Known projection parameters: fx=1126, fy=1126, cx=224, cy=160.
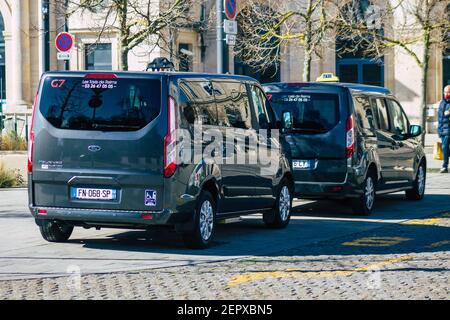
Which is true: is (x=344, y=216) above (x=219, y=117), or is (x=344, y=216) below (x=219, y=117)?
below

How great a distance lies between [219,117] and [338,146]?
3429 mm

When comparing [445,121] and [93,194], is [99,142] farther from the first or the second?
[445,121]

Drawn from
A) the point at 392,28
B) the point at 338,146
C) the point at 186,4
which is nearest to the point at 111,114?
the point at 338,146

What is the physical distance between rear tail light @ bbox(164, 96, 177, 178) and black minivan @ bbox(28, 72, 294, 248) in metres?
0.01

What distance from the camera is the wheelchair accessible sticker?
11695mm

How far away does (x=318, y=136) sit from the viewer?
51.8 ft

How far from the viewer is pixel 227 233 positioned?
1396 cm

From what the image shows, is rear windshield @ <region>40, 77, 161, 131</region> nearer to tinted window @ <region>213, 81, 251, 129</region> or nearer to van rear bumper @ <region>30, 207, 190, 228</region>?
van rear bumper @ <region>30, 207, 190, 228</region>

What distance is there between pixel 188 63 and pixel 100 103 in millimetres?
34572

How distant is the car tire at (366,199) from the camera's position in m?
16.2

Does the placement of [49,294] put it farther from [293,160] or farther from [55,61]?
[55,61]

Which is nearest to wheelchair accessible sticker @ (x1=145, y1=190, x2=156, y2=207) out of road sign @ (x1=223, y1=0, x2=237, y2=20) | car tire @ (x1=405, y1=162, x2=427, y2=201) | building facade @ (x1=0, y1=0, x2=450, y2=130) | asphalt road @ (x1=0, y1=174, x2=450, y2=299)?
asphalt road @ (x1=0, y1=174, x2=450, y2=299)

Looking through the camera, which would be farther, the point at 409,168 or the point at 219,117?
the point at 409,168

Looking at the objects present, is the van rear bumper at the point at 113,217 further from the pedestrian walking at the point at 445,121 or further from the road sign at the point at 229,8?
the pedestrian walking at the point at 445,121
